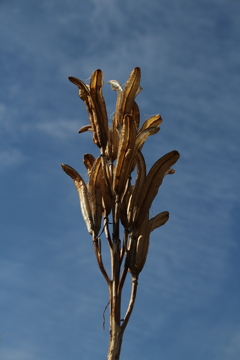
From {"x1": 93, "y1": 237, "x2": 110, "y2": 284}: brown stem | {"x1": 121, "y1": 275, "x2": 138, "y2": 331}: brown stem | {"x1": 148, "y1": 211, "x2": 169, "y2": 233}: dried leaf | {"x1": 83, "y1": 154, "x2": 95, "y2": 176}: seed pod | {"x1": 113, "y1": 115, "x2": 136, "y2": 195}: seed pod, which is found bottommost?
{"x1": 121, "y1": 275, "x2": 138, "y2": 331}: brown stem

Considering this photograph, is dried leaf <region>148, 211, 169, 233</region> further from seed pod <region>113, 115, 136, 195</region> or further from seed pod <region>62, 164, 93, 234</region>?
seed pod <region>62, 164, 93, 234</region>

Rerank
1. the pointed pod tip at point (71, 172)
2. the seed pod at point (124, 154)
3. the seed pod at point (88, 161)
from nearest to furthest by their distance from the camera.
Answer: the seed pod at point (124, 154) < the pointed pod tip at point (71, 172) < the seed pod at point (88, 161)

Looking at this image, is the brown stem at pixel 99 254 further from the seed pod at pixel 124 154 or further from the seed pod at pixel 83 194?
the seed pod at pixel 124 154

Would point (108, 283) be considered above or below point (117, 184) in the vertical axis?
below

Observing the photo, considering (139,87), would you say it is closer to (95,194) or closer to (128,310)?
(95,194)

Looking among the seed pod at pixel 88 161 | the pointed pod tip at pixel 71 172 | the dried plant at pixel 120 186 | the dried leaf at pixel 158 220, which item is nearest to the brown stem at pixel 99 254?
the dried plant at pixel 120 186

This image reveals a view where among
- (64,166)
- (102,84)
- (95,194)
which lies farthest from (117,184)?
(102,84)

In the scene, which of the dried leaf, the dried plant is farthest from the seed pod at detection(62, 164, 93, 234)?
the dried leaf
